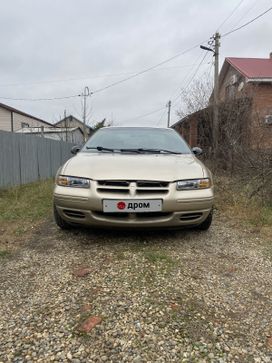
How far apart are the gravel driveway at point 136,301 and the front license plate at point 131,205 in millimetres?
434

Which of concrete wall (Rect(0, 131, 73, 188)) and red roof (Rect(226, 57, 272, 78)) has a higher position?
red roof (Rect(226, 57, 272, 78))

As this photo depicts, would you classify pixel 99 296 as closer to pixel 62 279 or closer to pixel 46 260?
pixel 62 279

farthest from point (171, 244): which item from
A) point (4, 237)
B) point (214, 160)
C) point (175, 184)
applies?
point (214, 160)

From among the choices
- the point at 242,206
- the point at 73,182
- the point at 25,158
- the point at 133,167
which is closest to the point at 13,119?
the point at 25,158

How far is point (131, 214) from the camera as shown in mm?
3500

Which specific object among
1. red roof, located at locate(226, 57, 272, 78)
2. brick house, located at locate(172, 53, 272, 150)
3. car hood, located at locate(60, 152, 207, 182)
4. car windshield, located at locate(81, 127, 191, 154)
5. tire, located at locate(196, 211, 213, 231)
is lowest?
tire, located at locate(196, 211, 213, 231)

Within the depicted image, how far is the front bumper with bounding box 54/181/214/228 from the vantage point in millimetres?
3469

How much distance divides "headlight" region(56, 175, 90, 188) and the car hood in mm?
49

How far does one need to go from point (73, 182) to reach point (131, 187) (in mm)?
659

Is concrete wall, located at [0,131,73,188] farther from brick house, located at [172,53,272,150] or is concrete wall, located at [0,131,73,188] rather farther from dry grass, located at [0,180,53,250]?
brick house, located at [172,53,272,150]

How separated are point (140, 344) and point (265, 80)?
60.5 ft

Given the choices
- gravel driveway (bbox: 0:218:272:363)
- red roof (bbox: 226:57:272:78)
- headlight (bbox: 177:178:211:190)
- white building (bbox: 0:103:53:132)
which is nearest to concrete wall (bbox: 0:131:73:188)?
gravel driveway (bbox: 0:218:272:363)

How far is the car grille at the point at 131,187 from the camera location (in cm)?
348

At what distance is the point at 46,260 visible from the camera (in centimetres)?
332
